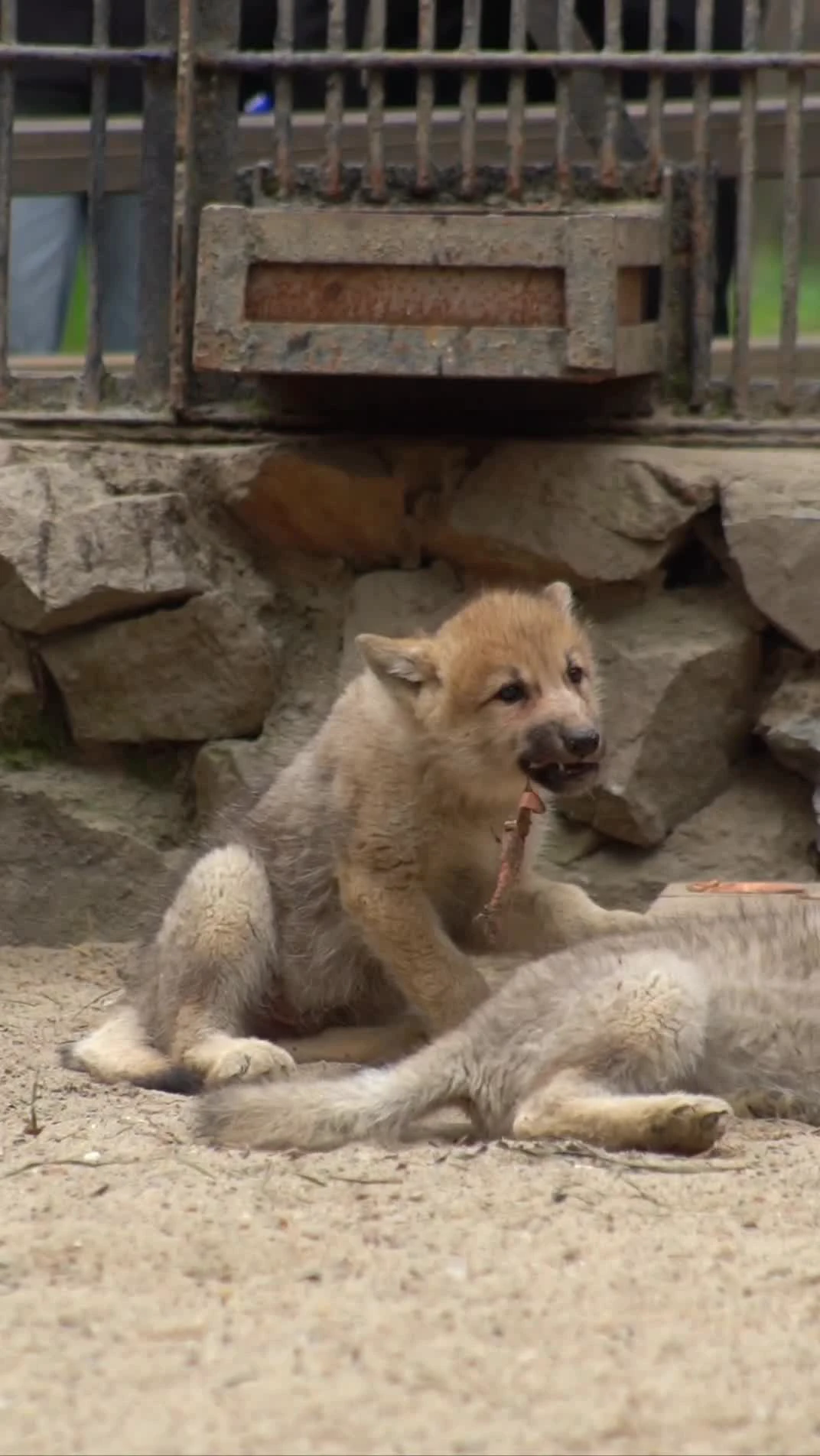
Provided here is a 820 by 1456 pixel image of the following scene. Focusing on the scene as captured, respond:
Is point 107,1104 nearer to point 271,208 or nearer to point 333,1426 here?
point 333,1426

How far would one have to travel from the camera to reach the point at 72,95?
830 centimetres

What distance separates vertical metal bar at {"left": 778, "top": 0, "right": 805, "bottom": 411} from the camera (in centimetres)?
652

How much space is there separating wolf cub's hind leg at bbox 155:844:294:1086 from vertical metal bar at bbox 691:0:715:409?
209 centimetres

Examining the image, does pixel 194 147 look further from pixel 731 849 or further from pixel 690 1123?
pixel 690 1123

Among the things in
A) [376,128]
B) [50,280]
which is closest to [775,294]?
[50,280]

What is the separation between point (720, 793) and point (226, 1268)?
3.28 metres

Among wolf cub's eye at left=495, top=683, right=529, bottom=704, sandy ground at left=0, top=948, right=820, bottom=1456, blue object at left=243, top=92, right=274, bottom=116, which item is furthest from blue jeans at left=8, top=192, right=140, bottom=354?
sandy ground at left=0, top=948, right=820, bottom=1456

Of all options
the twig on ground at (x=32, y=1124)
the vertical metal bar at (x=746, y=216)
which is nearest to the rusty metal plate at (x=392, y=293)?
the vertical metal bar at (x=746, y=216)

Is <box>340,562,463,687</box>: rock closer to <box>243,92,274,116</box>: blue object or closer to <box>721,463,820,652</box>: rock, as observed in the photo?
<box>721,463,820,652</box>: rock

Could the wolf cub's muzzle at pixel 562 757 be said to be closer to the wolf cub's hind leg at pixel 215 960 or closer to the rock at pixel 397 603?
the wolf cub's hind leg at pixel 215 960

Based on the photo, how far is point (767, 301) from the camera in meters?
12.8

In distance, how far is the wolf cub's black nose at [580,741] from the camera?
17.9 feet

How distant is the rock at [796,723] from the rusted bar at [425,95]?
1822 millimetres

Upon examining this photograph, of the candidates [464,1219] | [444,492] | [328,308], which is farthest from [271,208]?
[464,1219]
